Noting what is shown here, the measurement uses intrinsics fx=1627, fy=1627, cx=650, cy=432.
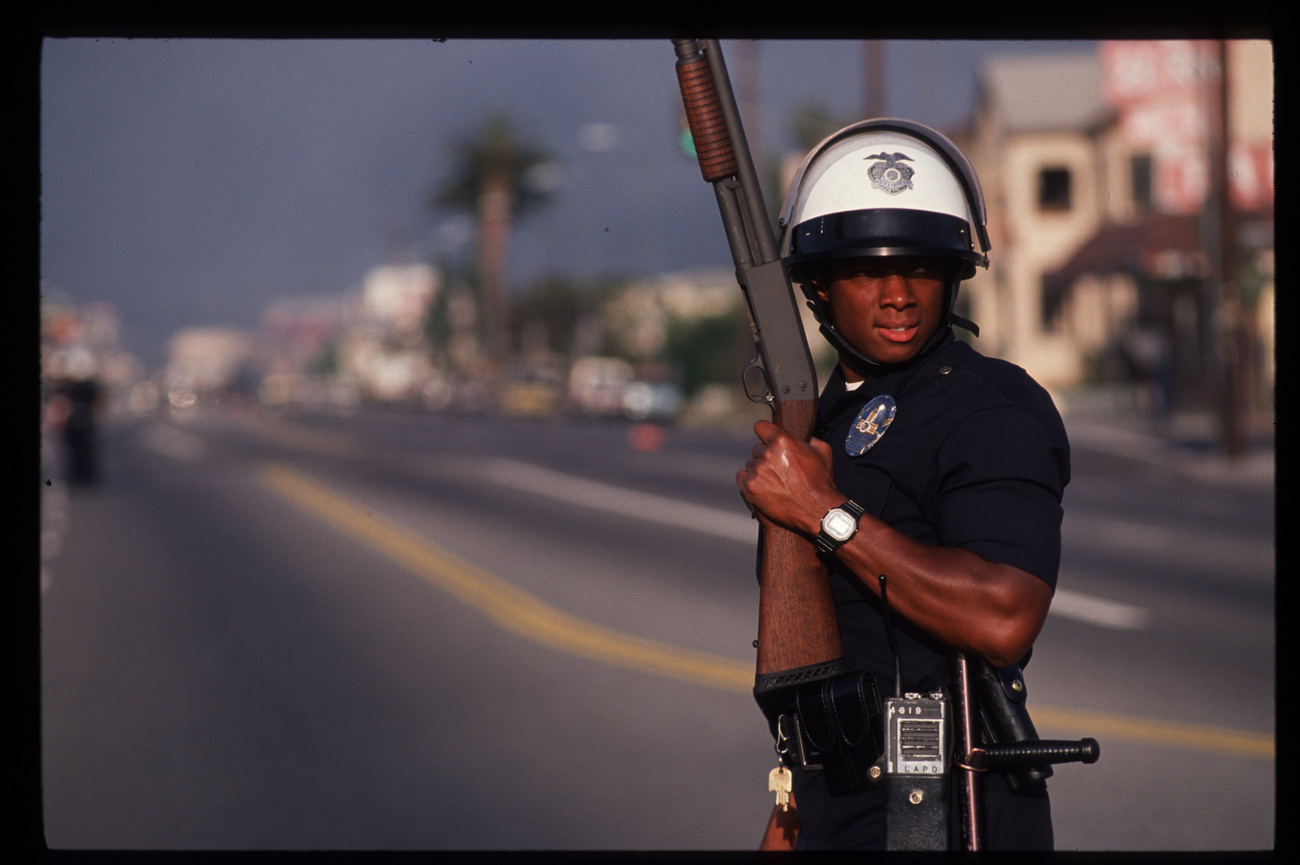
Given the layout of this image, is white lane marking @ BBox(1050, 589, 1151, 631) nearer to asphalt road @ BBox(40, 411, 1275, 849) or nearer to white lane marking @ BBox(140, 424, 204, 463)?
asphalt road @ BBox(40, 411, 1275, 849)

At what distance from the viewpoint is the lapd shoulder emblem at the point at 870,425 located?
267 centimetres

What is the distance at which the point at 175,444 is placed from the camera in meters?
48.3

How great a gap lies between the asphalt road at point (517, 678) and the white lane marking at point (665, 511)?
95mm

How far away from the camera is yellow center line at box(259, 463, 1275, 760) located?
8539 mm

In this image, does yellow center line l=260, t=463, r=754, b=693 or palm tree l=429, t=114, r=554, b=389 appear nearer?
yellow center line l=260, t=463, r=754, b=693

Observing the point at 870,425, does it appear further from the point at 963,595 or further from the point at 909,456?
the point at 963,595

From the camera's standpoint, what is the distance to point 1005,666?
2545 mm

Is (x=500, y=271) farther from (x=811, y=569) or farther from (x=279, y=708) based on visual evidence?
(x=811, y=569)

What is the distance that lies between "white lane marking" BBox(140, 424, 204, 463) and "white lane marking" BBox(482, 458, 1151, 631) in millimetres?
10345

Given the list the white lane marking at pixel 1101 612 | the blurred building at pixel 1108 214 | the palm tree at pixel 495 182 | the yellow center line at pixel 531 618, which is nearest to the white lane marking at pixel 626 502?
the yellow center line at pixel 531 618

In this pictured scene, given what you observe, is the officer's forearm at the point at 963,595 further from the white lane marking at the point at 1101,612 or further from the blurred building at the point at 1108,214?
the blurred building at the point at 1108,214

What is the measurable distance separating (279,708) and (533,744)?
5.91 feet

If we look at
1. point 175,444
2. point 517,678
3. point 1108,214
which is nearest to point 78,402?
point 517,678

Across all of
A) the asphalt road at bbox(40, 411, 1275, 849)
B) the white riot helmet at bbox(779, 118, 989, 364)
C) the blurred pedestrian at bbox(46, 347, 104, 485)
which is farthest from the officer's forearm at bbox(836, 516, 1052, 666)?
the blurred pedestrian at bbox(46, 347, 104, 485)
